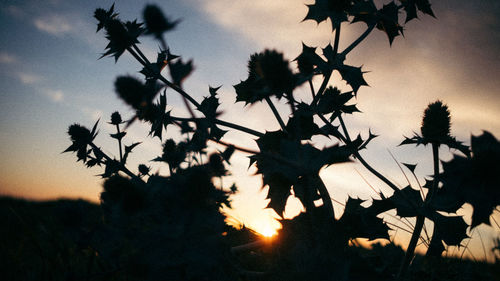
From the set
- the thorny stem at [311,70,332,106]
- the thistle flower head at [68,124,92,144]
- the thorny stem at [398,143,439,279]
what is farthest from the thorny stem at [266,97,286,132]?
the thistle flower head at [68,124,92,144]

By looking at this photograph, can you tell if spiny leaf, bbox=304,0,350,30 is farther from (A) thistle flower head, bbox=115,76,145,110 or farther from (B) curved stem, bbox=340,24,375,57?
(A) thistle flower head, bbox=115,76,145,110

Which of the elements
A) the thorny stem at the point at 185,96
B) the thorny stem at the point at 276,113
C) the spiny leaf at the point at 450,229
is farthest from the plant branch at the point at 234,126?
the spiny leaf at the point at 450,229

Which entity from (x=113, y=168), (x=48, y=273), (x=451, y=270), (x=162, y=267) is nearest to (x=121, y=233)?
(x=162, y=267)

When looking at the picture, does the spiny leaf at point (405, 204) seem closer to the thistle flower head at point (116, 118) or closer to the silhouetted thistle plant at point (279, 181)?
the silhouetted thistle plant at point (279, 181)

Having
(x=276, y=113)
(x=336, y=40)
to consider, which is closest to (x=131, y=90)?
(x=276, y=113)

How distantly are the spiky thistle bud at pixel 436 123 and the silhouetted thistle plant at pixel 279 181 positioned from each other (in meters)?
0.01

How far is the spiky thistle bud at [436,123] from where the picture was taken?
2031 millimetres

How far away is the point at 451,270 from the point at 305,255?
208cm

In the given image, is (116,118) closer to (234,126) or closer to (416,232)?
(234,126)

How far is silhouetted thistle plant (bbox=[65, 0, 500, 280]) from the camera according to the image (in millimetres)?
1091

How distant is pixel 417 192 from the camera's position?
2051 mm

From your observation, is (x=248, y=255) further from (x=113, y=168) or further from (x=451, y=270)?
(x=451, y=270)

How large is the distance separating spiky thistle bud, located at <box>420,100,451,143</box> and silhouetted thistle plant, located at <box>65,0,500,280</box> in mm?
10

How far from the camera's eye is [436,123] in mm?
2066
